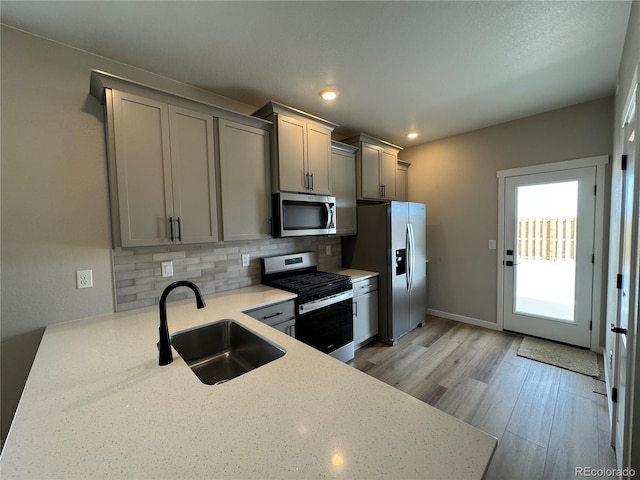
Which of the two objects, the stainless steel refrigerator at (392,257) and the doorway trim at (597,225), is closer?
the doorway trim at (597,225)

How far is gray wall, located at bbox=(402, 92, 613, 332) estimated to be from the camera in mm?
2828

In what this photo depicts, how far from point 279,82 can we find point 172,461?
97.1 inches

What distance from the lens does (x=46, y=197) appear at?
65.9 inches

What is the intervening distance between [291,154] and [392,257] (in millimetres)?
1630

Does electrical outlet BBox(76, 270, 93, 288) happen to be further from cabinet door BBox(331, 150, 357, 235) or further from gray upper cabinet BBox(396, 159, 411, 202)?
gray upper cabinet BBox(396, 159, 411, 202)

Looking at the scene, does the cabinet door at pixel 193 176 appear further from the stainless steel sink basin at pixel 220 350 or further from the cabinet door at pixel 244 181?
the stainless steel sink basin at pixel 220 350

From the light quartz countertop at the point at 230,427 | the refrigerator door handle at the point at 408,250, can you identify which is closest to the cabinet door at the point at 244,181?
the light quartz countertop at the point at 230,427

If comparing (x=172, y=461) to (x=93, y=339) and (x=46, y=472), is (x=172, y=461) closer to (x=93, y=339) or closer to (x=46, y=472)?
(x=46, y=472)

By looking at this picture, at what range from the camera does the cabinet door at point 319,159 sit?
2.67 meters

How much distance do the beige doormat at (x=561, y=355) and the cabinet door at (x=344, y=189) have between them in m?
2.36

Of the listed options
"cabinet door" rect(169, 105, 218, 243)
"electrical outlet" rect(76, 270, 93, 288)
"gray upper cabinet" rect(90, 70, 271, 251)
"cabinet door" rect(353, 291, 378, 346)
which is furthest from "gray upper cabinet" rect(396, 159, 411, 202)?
"electrical outlet" rect(76, 270, 93, 288)

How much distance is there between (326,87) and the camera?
233 centimetres

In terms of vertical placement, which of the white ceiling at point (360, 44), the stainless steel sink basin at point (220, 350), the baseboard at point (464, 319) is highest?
the white ceiling at point (360, 44)

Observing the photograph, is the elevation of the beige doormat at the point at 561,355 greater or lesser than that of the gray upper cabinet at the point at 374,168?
lesser
